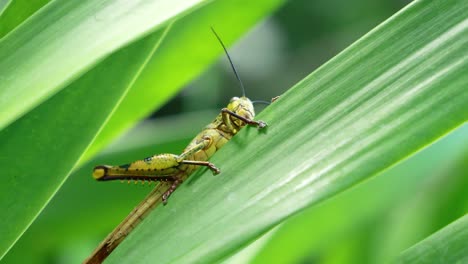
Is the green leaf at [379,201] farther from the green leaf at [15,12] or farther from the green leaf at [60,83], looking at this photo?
the green leaf at [15,12]

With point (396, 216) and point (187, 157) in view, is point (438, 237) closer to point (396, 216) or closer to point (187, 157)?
point (396, 216)

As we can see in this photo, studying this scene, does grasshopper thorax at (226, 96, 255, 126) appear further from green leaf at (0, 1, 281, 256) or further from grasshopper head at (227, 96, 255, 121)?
green leaf at (0, 1, 281, 256)

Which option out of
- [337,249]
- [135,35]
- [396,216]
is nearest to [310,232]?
[337,249]

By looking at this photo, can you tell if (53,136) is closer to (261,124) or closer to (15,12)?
(15,12)

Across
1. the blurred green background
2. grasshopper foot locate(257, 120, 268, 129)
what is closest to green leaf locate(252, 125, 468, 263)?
the blurred green background

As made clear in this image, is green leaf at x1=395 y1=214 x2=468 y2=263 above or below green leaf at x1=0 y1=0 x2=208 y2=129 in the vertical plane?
below

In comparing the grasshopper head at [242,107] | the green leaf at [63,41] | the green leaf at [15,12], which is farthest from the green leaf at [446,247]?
the grasshopper head at [242,107]

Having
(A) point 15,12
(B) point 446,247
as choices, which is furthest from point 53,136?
(B) point 446,247
